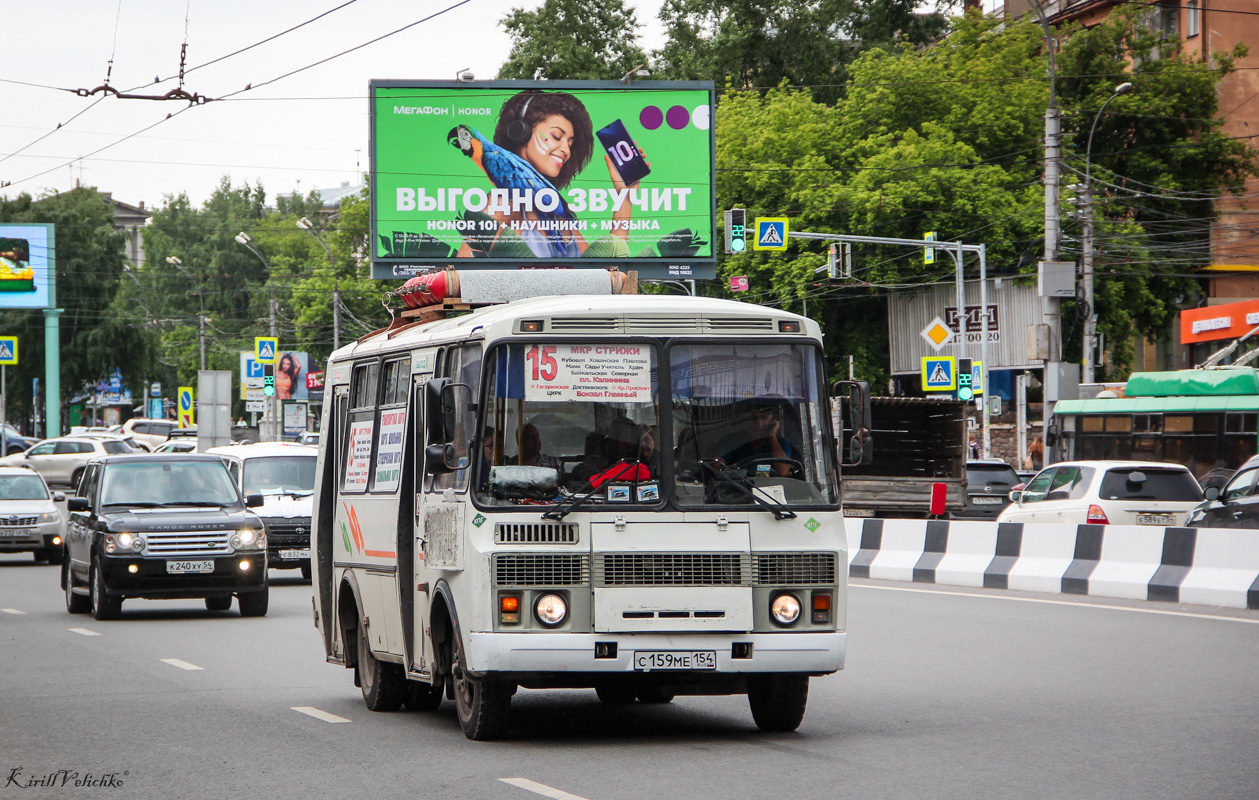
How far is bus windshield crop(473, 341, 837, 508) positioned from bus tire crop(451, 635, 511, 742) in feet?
3.23

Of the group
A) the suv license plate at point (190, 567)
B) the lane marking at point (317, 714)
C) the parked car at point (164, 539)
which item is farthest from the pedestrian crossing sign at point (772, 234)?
the lane marking at point (317, 714)

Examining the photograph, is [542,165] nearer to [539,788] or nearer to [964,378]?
[964,378]

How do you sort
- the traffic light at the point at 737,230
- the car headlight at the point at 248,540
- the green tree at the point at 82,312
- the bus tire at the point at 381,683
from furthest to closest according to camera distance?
the green tree at the point at 82,312, the traffic light at the point at 737,230, the car headlight at the point at 248,540, the bus tire at the point at 381,683

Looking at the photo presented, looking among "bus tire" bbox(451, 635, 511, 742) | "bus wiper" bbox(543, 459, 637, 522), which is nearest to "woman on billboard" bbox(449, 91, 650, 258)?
"bus tire" bbox(451, 635, 511, 742)

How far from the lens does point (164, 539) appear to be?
18609mm

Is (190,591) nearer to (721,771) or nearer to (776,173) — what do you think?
(721,771)

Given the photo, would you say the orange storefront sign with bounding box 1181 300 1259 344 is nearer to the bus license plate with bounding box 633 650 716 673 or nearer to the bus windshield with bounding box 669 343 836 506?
the bus windshield with bounding box 669 343 836 506

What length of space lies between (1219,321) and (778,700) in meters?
43.9

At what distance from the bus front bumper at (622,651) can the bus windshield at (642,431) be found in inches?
27.1

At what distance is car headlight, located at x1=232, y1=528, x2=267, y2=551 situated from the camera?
18.8 m

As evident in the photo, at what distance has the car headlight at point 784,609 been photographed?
9289mm

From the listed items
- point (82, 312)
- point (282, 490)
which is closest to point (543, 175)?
point (282, 490)

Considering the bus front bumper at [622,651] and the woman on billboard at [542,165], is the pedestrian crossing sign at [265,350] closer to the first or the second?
the woman on billboard at [542,165]

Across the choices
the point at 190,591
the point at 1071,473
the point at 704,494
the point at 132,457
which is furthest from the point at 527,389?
the point at 1071,473
